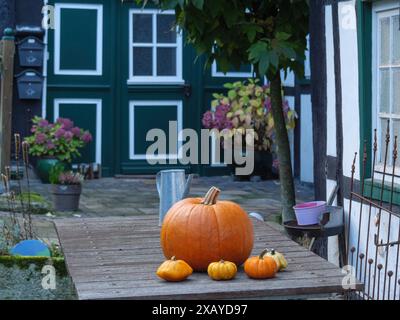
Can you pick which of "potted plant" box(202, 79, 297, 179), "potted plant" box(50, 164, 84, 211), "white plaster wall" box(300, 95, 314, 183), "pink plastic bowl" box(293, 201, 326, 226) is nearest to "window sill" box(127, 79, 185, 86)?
"potted plant" box(202, 79, 297, 179)

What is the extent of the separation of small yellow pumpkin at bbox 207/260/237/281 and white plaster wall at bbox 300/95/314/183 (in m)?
7.61

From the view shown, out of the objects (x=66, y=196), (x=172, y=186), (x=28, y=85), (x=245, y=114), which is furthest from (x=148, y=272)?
(x=28, y=85)

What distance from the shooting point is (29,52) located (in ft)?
36.7

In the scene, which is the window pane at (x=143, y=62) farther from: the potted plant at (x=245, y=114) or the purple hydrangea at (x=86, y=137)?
the purple hydrangea at (x=86, y=137)

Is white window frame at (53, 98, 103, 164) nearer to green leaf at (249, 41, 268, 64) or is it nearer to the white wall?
green leaf at (249, 41, 268, 64)

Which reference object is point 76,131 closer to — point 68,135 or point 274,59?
point 68,135

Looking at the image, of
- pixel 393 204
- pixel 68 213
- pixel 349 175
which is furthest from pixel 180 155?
pixel 393 204

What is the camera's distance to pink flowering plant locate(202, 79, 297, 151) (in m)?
10.9

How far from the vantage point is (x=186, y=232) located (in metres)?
3.65

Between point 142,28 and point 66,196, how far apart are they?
391 centimetres

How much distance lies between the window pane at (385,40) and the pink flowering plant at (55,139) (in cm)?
631

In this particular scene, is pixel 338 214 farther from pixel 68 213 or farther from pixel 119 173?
pixel 119 173

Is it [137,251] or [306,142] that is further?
[306,142]
